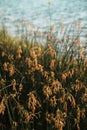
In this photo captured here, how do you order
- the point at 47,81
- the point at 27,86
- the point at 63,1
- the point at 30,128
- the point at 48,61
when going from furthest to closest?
the point at 63,1 → the point at 48,61 → the point at 27,86 → the point at 47,81 → the point at 30,128

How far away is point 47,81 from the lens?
17.9ft

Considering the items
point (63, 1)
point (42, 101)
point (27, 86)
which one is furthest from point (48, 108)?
point (63, 1)

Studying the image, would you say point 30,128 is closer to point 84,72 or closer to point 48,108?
point 48,108

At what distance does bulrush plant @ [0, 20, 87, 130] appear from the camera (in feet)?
16.2

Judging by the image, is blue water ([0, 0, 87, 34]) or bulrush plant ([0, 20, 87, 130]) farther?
blue water ([0, 0, 87, 34])

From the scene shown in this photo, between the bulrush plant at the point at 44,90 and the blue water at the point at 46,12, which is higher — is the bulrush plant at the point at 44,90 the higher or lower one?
the higher one

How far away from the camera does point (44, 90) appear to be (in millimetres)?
4867

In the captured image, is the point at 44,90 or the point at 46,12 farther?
the point at 46,12

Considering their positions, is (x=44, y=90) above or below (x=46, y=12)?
above

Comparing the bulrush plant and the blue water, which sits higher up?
the bulrush plant

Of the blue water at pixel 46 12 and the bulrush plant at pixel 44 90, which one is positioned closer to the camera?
the bulrush plant at pixel 44 90

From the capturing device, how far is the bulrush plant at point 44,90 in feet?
16.2

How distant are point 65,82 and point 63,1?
1029 inches

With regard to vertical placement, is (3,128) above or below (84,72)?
below
